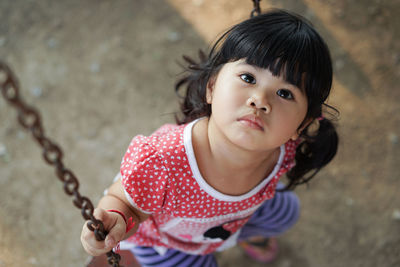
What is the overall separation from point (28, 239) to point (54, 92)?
0.90m

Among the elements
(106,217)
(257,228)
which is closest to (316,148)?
(257,228)

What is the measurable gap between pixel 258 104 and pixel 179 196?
1.14 feet

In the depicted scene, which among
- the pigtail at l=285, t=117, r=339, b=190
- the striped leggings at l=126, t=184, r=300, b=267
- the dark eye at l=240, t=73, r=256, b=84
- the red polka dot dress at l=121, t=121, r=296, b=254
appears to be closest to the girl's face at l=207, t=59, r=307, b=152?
the dark eye at l=240, t=73, r=256, b=84

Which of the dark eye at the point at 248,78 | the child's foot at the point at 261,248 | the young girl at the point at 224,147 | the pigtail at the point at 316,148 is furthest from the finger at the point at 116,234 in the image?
the child's foot at the point at 261,248

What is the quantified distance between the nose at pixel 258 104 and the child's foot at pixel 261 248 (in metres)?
0.98

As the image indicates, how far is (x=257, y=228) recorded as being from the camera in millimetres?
1450

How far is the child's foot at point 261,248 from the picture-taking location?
1726mm

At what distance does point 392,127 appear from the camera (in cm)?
214

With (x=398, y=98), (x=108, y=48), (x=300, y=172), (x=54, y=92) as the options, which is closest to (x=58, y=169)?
(x=300, y=172)

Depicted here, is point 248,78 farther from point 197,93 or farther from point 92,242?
point 92,242

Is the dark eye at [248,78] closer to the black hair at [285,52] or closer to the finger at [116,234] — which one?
the black hair at [285,52]

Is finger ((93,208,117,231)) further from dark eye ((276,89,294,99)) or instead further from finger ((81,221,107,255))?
dark eye ((276,89,294,99))

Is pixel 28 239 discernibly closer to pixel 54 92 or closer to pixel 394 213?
pixel 54 92

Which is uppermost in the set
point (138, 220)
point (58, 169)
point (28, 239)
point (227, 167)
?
point (58, 169)
